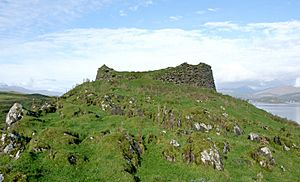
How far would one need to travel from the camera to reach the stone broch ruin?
58.8 metres

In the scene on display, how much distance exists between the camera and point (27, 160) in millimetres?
22594

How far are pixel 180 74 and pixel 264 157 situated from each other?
34.4 m

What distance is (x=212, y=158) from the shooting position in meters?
25.3

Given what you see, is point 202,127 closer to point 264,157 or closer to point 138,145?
point 264,157

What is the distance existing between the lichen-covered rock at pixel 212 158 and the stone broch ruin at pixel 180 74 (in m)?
32.4

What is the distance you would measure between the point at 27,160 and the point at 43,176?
226 centimetres

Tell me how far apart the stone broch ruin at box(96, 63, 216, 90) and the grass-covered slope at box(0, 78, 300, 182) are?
58.1ft

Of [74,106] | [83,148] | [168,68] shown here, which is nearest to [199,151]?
[83,148]

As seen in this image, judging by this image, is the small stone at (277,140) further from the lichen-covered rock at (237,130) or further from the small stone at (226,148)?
the small stone at (226,148)

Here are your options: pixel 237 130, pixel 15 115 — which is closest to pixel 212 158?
pixel 237 130

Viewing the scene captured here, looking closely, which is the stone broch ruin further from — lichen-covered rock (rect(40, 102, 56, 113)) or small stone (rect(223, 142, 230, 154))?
small stone (rect(223, 142, 230, 154))

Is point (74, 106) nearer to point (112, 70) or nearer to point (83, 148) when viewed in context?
point (83, 148)

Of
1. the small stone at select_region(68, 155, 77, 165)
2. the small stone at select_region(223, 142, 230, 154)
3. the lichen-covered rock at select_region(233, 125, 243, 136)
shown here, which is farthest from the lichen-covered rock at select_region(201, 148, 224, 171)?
the small stone at select_region(68, 155, 77, 165)

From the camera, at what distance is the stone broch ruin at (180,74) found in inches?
2313
